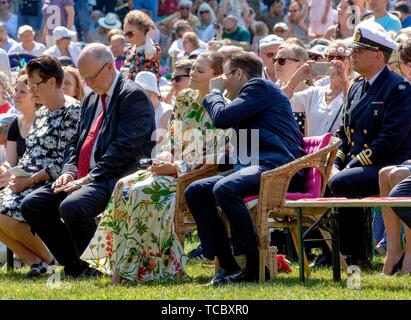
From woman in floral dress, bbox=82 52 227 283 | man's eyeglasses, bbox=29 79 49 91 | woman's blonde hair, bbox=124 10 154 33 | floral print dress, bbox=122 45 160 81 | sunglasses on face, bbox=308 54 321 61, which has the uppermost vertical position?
woman's blonde hair, bbox=124 10 154 33

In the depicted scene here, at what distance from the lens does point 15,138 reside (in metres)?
10.3

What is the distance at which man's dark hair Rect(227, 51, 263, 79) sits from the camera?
8.52 meters

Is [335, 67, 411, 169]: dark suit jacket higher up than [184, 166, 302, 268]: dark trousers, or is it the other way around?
[335, 67, 411, 169]: dark suit jacket

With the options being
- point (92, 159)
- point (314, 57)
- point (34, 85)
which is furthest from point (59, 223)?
point (314, 57)

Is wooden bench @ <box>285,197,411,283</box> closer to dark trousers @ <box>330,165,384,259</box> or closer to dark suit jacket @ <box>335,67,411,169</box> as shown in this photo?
dark trousers @ <box>330,165,384,259</box>

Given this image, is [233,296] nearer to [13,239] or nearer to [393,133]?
[393,133]

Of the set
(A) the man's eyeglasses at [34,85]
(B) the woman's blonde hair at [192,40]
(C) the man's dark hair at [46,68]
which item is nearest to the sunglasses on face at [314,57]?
(C) the man's dark hair at [46,68]

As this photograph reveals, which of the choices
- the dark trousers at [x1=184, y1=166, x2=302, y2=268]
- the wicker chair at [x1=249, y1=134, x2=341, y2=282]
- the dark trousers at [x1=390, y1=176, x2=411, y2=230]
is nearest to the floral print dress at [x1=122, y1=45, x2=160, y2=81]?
the dark trousers at [x1=184, y1=166, x2=302, y2=268]

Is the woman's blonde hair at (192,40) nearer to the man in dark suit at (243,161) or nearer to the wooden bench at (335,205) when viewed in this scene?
the man in dark suit at (243,161)

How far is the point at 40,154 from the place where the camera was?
9711 millimetres

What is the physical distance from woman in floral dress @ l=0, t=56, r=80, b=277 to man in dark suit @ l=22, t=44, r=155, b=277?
253 millimetres

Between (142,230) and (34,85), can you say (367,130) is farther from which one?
(34,85)

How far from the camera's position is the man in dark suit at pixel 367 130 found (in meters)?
8.62

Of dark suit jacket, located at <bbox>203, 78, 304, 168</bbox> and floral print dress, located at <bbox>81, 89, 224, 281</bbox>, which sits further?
floral print dress, located at <bbox>81, 89, 224, 281</bbox>
